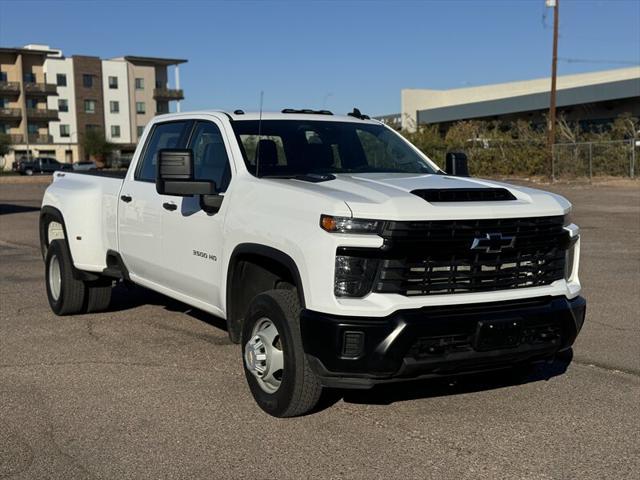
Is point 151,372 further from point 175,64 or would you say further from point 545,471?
point 175,64

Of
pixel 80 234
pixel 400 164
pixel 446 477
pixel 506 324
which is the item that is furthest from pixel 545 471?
pixel 80 234

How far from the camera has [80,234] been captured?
737cm

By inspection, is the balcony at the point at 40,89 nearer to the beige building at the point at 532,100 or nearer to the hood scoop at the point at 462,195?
the beige building at the point at 532,100

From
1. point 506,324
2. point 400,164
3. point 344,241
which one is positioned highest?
point 400,164

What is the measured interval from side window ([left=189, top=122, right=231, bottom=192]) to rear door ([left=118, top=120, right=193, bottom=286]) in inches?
7.7

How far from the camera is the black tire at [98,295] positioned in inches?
307

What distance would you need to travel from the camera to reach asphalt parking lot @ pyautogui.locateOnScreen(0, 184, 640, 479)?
4098 mm

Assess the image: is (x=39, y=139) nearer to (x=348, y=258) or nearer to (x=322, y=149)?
(x=322, y=149)

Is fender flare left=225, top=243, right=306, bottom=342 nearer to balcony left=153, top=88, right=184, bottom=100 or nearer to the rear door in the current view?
the rear door

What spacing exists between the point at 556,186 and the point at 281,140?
28.4 m

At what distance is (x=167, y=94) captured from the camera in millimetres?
103125

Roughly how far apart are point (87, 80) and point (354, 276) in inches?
3926

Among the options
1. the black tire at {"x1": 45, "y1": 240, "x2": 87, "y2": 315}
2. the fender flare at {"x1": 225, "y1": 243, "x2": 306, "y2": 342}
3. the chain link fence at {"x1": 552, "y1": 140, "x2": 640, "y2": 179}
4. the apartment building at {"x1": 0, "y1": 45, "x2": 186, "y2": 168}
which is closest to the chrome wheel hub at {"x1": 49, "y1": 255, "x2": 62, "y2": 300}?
the black tire at {"x1": 45, "y1": 240, "x2": 87, "y2": 315}

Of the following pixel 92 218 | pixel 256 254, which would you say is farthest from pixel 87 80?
pixel 256 254
